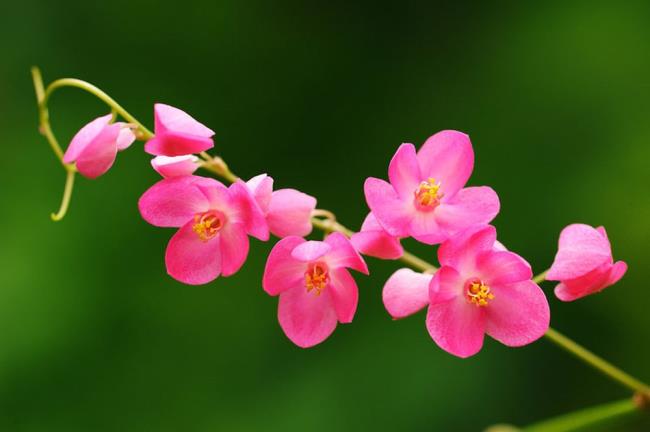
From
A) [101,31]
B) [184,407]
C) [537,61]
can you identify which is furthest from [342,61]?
[184,407]

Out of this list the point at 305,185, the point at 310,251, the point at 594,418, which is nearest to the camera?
the point at 310,251

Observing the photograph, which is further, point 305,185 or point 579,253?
point 305,185

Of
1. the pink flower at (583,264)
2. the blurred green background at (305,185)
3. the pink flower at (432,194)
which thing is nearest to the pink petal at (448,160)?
the pink flower at (432,194)

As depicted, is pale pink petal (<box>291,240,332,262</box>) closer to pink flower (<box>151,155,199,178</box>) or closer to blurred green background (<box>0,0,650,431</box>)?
pink flower (<box>151,155,199,178</box>)

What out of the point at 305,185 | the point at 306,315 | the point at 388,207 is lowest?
the point at 305,185

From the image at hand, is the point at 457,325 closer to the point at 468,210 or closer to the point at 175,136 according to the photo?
the point at 468,210

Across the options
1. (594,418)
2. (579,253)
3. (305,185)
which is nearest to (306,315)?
(579,253)
